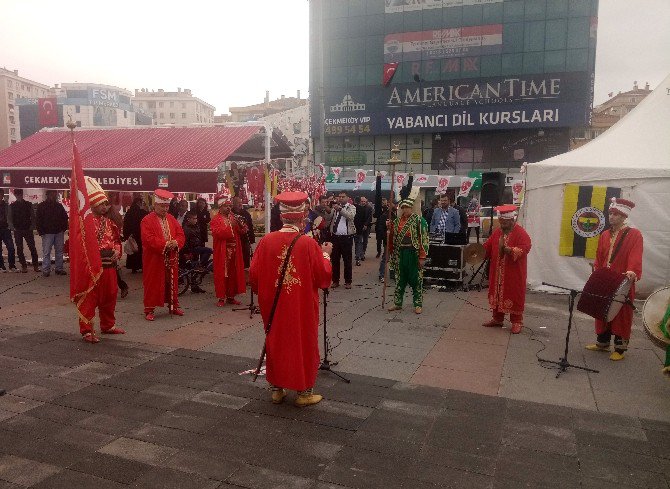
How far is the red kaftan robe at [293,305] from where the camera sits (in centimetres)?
457

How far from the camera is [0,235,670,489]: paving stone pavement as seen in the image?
11.9ft

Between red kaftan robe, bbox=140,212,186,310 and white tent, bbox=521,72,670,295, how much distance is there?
654 centimetres

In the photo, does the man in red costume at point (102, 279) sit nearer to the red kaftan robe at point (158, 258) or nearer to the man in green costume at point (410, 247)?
the red kaftan robe at point (158, 258)

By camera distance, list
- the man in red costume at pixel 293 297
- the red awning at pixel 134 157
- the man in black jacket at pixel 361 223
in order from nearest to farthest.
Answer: the man in red costume at pixel 293 297 < the red awning at pixel 134 157 < the man in black jacket at pixel 361 223

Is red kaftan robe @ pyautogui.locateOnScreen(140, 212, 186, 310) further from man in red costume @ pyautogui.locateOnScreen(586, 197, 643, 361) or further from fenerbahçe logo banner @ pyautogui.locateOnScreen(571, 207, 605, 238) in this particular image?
fenerbahçe logo banner @ pyautogui.locateOnScreen(571, 207, 605, 238)

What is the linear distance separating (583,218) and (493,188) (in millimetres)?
1914

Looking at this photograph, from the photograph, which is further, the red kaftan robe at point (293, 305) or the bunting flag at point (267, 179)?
the bunting flag at point (267, 179)

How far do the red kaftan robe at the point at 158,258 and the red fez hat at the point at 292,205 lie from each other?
3.69m

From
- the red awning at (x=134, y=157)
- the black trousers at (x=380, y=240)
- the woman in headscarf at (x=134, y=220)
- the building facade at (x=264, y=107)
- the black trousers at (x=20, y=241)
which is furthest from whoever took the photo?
the building facade at (x=264, y=107)

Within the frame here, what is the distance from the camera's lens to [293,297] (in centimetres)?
459

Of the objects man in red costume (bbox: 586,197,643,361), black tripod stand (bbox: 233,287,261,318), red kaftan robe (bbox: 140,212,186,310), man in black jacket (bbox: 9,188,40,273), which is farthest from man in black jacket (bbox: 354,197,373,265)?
man in black jacket (bbox: 9,188,40,273)

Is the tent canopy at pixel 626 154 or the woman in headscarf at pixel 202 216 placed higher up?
the tent canopy at pixel 626 154

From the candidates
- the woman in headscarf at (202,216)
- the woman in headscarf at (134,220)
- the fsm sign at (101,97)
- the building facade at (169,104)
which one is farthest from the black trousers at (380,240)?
the building facade at (169,104)

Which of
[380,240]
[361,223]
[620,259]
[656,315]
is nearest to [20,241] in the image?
[361,223]
